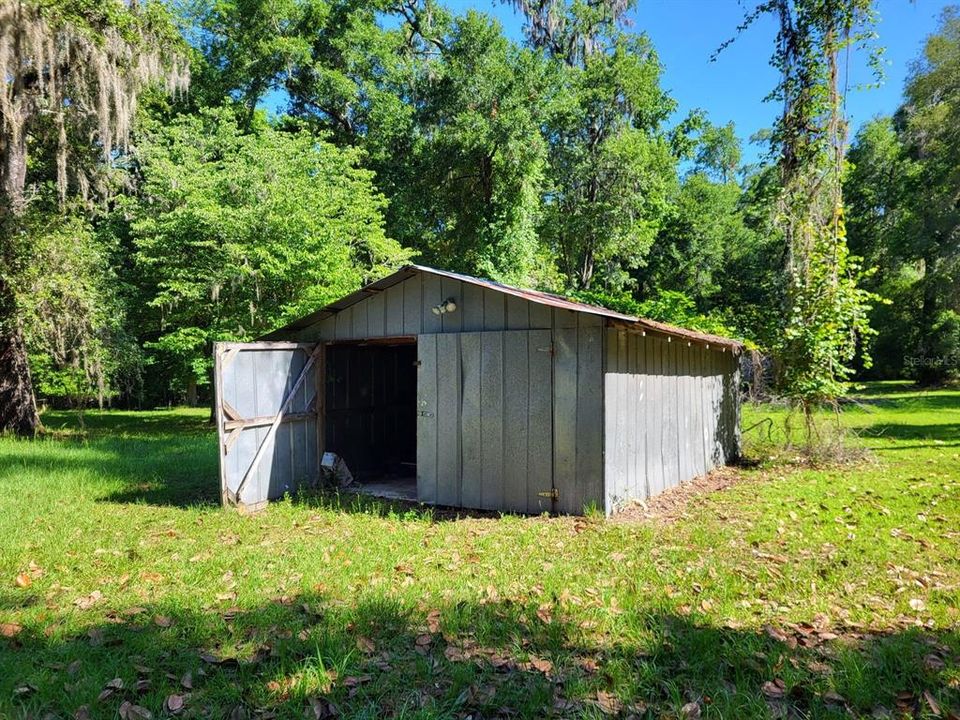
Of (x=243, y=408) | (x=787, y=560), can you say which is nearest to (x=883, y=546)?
(x=787, y=560)

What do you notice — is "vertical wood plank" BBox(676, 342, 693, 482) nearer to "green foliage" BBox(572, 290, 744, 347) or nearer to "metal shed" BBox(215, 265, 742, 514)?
"metal shed" BBox(215, 265, 742, 514)

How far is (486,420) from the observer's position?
674cm

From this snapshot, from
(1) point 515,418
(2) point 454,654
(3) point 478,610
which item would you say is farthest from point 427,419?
(2) point 454,654

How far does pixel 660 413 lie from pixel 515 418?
2.07 meters

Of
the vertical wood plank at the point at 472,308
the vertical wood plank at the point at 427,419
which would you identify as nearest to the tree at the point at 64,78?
the vertical wood plank at the point at 427,419

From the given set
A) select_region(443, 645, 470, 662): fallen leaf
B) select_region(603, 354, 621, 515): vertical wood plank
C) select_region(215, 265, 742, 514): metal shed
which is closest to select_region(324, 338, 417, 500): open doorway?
select_region(215, 265, 742, 514): metal shed

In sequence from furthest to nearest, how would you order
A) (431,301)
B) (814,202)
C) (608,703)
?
1. (814,202)
2. (431,301)
3. (608,703)

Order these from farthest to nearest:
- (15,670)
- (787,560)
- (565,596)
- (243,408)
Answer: (243,408), (787,560), (565,596), (15,670)

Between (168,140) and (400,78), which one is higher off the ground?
(400,78)

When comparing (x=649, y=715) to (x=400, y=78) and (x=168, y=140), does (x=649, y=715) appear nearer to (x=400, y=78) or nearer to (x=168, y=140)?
(x=168, y=140)

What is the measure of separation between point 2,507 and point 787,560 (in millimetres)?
7789

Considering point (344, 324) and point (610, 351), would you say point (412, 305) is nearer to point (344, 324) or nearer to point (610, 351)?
point (344, 324)

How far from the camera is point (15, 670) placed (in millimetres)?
2994

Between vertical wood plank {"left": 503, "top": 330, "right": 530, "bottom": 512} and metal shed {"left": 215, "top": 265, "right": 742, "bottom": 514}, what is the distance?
1 centimetres
